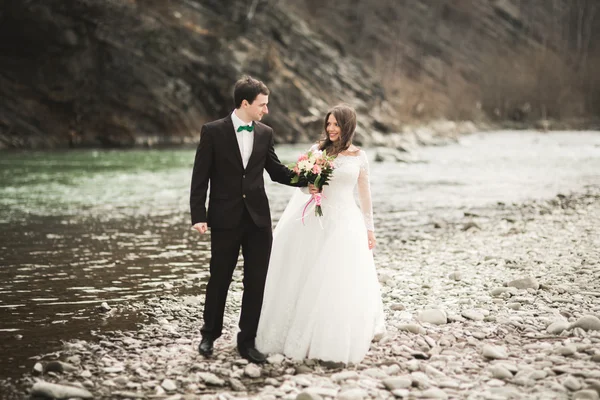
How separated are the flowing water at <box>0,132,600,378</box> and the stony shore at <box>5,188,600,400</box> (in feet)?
2.42

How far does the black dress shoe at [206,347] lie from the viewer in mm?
6485

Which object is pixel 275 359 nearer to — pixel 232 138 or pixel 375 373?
pixel 375 373

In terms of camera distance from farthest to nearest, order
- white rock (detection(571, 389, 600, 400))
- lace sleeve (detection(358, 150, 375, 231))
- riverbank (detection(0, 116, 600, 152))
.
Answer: riverbank (detection(0, 116, 600, 152))
lace sleeve (detection(358, 150, 375, 231))
white rock (detection(571, 389, 600, 400))

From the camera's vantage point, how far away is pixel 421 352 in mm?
6422

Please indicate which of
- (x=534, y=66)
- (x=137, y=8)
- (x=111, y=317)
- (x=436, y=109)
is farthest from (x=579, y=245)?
(x=534, y=66)

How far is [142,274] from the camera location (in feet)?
36.2

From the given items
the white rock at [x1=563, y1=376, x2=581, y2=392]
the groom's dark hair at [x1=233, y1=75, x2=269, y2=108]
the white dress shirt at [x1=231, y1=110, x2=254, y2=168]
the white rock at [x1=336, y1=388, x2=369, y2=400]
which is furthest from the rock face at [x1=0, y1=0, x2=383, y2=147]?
the white rock at [x1=563, y1=376, x2=581, y2=392]

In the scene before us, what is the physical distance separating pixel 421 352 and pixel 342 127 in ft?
7.86

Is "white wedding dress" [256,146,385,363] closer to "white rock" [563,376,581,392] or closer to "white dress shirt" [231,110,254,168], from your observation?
"white dress shirt" [231,110,254,168]

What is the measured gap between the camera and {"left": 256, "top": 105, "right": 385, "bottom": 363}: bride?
20.7 ft

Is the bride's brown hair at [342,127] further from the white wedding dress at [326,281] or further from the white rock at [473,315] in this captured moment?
the white rock at [473,315]

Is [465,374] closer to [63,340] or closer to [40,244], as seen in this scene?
[63,340]

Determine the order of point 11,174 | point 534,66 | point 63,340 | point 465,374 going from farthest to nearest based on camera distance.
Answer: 1. point 534,66
2. point 11,174
3. point 63,340
4. point 465,374

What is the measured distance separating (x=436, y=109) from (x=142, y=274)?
2971 inches
